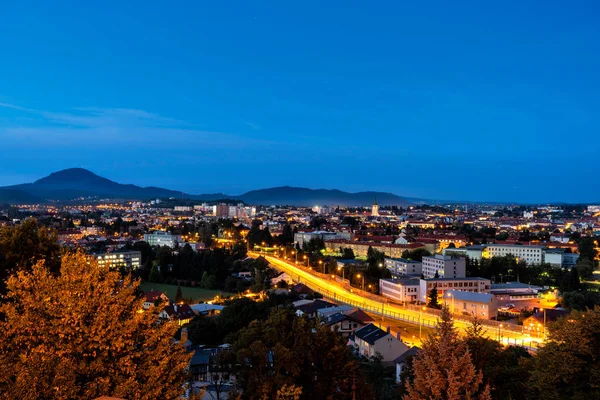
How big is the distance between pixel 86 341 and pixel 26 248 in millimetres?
4146

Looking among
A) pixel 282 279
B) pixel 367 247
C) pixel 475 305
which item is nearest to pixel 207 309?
pixel 282 279

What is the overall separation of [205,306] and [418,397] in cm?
1909

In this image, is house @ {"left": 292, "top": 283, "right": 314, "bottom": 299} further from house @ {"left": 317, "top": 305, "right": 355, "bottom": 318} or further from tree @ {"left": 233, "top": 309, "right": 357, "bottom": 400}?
tree @ {"left": 233, "top": 309, "right": 357, "bottom": 400}

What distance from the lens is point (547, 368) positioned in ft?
25.8

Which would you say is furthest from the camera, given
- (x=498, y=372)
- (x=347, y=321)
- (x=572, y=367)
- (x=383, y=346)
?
(x=347, y=321)

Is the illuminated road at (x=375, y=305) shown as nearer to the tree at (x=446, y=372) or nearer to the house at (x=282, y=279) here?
the house at (x=282, y=279)

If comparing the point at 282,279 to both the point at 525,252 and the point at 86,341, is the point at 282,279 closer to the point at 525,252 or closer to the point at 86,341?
the point at 525,252

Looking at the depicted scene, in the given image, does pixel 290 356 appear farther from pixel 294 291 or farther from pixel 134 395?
pixel 294 291

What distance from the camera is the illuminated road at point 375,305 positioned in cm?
1800

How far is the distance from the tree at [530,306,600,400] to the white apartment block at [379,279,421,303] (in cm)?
1919

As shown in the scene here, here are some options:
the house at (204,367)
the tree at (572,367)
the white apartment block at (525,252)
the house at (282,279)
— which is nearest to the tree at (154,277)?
the house at (282,279)

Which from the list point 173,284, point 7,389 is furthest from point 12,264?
point 173,284

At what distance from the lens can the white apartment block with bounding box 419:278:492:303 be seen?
26781 mm

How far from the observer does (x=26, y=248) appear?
809 centimetres
